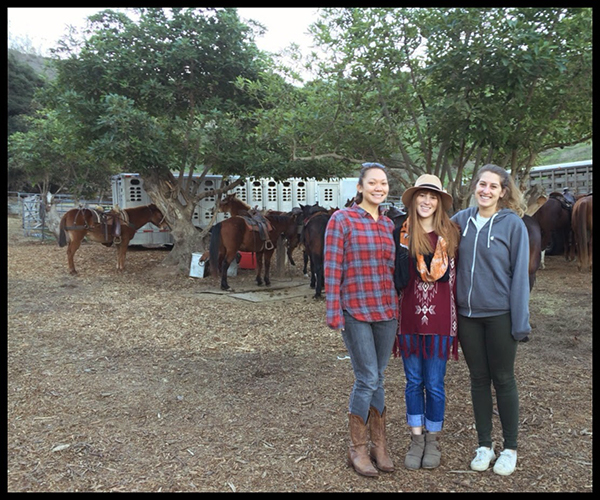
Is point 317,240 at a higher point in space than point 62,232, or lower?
lower

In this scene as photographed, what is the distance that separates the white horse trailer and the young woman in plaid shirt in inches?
458

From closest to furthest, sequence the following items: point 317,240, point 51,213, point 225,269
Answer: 1. point 317,240
2. point 225,269
3. point 51,213

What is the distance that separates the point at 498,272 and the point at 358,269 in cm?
74

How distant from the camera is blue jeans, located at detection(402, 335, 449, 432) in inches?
103

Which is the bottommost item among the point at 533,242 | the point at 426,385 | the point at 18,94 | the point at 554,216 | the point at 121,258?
the point at 426,385

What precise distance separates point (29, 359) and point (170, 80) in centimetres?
625

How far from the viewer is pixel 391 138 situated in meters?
7.20

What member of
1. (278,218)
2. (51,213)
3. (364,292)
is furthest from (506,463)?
(51,213)

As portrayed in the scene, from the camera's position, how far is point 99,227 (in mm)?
10508

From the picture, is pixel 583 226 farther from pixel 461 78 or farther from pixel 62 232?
pixel 62 232

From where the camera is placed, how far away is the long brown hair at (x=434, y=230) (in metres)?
2.49

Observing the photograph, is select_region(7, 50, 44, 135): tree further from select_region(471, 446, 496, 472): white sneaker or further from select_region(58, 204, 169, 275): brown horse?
select_region(471, 446, 496, 472): white sneaker

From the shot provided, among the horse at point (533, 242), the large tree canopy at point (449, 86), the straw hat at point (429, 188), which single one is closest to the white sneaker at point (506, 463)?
the straw hat at point (429, 188)

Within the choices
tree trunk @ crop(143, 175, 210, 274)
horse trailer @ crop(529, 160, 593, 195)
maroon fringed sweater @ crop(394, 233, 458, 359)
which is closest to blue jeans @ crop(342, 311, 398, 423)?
maroon fringed sweater @ crop(394, 233, 458, 359)
